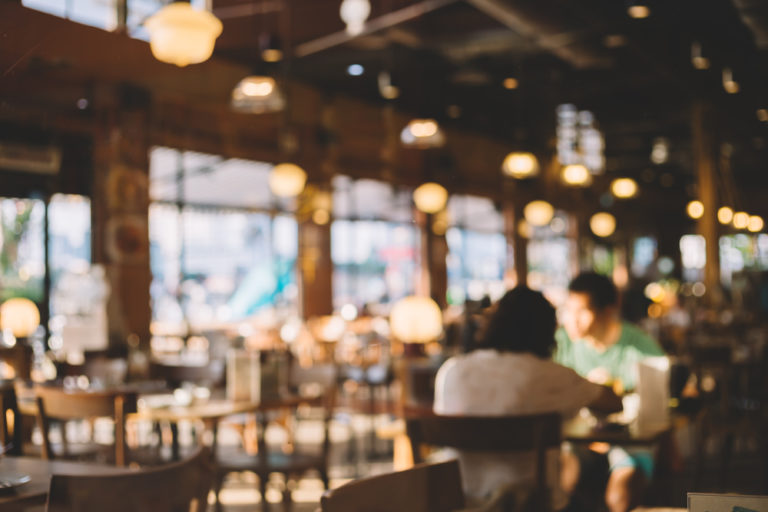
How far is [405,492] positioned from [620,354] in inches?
102

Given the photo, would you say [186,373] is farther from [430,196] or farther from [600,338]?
[430,196]

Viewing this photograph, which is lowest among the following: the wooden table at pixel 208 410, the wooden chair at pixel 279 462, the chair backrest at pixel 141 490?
the wooden chair at pixel 279 462

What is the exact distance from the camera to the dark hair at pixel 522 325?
3002 mm

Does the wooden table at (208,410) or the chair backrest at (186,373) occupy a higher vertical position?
the chair backrest at (186,373)

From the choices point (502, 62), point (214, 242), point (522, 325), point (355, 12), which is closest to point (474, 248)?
point (214, 242)

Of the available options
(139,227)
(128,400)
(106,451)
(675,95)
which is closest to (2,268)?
(139,227)

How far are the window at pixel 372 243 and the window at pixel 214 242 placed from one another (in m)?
1.03

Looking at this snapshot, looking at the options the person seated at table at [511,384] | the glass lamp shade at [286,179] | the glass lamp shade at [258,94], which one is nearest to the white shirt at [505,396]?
the person seated at table at [511,384]

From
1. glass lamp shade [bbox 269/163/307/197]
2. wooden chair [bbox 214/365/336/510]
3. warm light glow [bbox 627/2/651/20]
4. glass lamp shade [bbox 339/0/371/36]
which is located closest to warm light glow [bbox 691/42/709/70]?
warm light glow [bbox 627/2/651/20]

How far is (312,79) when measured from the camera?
11.5 meters

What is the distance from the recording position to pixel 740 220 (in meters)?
2.82

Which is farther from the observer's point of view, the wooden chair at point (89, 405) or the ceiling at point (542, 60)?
the wooden chair at point (89, 405)

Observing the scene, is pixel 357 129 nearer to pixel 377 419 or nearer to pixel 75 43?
pixel 377 419

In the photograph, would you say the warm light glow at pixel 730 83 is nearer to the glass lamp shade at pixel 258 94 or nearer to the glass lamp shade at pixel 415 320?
the glass lamp shade at pixel 415 320
